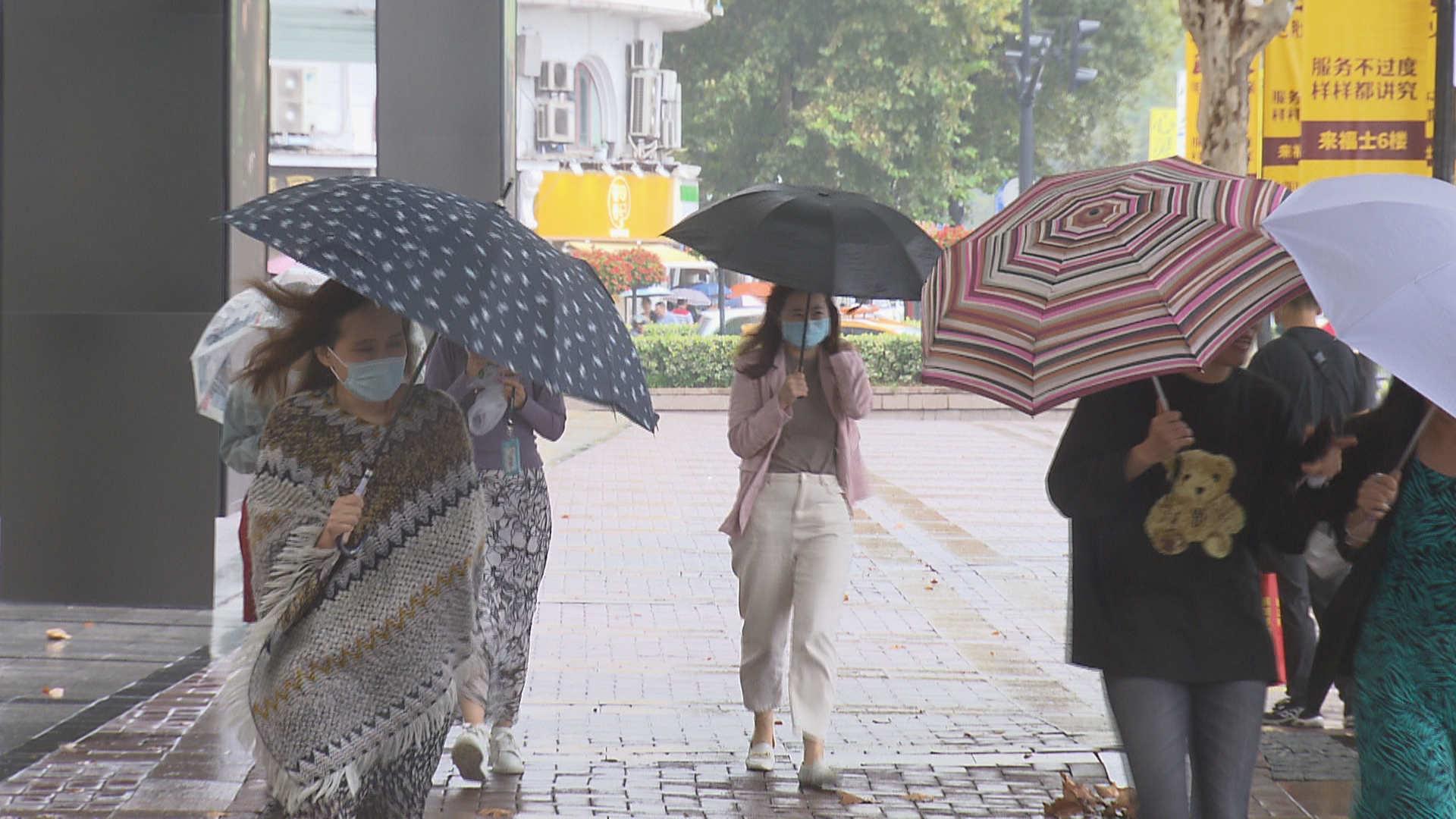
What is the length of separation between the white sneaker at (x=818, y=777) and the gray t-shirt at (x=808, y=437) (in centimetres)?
100

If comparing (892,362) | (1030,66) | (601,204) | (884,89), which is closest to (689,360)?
(892,362)

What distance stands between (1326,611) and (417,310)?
6.64 feet

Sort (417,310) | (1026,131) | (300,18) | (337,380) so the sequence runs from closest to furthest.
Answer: (417,310), (337,380), (1026,131), (300,18)

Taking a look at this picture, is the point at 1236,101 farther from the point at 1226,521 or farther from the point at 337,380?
the point at 337,380

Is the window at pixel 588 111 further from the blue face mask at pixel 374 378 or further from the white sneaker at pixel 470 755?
the blue face mask at pixel 374 378

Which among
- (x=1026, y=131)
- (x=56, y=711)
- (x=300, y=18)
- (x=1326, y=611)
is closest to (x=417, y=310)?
(x=1326, y=611)

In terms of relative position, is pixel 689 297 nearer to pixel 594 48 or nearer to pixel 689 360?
pixel 594 48

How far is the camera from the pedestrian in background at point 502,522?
5.84 m

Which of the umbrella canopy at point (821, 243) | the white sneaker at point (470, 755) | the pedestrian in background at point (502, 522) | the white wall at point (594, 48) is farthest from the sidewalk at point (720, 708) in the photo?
the white wall at point (594, 48)

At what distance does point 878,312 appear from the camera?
35406 millimetres

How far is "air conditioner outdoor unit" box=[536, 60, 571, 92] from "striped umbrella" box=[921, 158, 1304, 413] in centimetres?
3691

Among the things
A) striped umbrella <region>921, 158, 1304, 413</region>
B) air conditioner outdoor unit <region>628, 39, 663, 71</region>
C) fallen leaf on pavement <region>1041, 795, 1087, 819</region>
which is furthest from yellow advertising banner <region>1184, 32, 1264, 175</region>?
air conditioner outdoor unit <region>628, 39, 663, 71</region>

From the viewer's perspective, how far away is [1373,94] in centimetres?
889

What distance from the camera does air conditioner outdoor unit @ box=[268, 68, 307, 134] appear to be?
34.5 m
